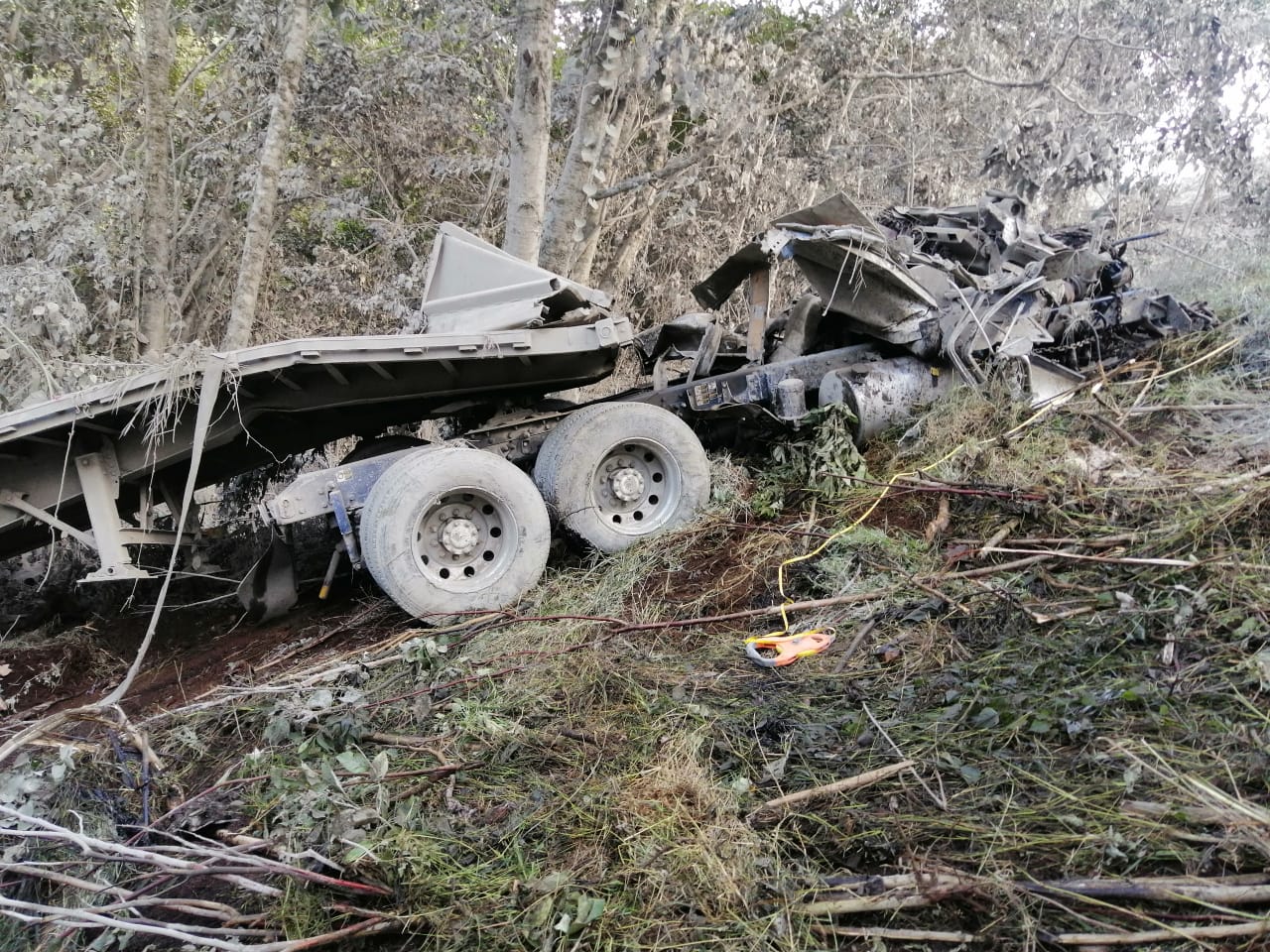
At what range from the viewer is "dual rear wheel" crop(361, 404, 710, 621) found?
4.47 meters

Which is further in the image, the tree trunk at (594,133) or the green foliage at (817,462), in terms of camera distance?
the tree trunk at (594,133)

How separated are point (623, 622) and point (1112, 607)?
1.95 metres

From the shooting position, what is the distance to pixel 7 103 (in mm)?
9594

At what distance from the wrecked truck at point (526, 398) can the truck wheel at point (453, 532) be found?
0.01m

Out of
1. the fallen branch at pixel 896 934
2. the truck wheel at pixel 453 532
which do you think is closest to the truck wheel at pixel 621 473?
the truck wheel at pixel 453 532

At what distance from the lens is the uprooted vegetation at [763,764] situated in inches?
88.0

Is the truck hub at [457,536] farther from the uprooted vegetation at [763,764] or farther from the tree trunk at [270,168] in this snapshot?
the tree trunk at [270,168]

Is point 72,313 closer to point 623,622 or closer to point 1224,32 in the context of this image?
point 623,622

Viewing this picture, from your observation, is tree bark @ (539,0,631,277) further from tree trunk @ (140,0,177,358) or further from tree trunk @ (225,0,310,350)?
tree trunk @ (140,0,177,358)

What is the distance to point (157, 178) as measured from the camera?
963cm

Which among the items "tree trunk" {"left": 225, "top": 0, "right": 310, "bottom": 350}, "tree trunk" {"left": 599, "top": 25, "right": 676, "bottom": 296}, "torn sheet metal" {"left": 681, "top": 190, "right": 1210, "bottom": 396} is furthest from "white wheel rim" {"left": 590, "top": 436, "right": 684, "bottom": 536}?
"tree trunk" {"left": 599, "top": 25, "right": 676, "bottom": 296}

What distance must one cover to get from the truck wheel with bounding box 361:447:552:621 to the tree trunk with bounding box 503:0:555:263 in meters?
3.32

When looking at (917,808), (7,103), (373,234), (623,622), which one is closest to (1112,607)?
(917,808)

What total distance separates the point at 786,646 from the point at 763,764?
2.73 feet
